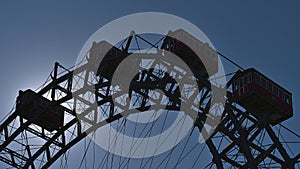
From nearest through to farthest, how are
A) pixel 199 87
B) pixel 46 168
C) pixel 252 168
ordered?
pixel 252 168, pixel 199 87, pixel 46 168

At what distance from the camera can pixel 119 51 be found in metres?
60.6

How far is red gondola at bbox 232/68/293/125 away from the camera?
196 ft

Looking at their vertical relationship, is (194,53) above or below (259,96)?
above

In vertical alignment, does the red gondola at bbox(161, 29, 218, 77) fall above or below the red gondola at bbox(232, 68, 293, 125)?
above

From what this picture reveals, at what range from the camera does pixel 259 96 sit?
5956 cm

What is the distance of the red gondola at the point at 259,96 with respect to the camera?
5966cm

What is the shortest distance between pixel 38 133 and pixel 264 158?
49.6 feet

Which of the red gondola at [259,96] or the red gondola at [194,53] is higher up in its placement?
the red gondola at [194,53]

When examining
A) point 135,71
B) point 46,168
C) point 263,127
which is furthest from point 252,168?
point 46,168

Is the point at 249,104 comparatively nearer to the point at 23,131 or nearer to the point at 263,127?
the point at 263,127

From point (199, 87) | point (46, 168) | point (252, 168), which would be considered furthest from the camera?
point (46, 168)

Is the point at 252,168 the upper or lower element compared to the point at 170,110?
lower

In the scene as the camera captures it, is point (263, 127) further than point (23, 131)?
No

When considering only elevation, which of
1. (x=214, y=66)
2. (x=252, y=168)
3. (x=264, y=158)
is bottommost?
(x=252, y=168)
